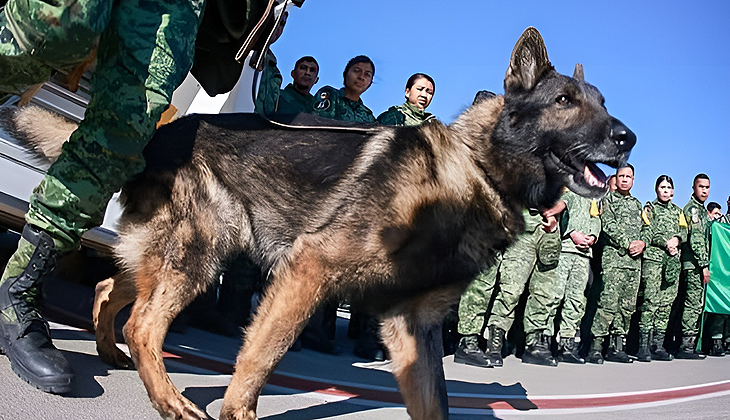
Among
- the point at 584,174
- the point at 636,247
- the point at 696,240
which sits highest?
the point at 696,240

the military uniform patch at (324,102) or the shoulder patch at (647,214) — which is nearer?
the military uniform patch at (324,102)

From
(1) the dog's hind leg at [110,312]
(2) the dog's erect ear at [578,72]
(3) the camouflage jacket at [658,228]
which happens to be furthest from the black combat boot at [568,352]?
(1) the dog's hind leg at [110,312]

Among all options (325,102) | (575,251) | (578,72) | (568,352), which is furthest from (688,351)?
(578,72)

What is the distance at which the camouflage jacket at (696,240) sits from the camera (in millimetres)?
9148

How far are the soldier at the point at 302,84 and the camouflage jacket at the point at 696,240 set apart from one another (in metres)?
6.44

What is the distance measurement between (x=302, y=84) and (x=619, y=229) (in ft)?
15.0

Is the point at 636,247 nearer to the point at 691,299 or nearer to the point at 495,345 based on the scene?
the point at 691,299

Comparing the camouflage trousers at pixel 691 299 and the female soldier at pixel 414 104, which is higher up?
the female soldier at pixel 414 104

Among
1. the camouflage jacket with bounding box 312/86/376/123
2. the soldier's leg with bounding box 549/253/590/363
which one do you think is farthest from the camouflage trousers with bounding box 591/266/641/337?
the camouflage jacket with bounding box 312/86/376/123

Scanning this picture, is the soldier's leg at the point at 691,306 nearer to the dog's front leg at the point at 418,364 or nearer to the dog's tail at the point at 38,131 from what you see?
the dog's front leg at the point at 418,364

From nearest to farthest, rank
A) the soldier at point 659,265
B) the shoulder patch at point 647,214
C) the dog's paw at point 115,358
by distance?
the dog's paw at point 115,358 < the shoulder patch at point 647,214 < the soldier at point 659,265

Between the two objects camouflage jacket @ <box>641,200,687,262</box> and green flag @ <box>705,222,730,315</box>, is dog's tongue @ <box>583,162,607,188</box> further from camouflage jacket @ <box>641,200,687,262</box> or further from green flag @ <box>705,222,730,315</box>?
green flag @ <box>705,222,730,315</box>

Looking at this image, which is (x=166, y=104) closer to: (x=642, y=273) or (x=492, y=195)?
(x=492, y=195)

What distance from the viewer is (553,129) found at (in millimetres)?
2854
